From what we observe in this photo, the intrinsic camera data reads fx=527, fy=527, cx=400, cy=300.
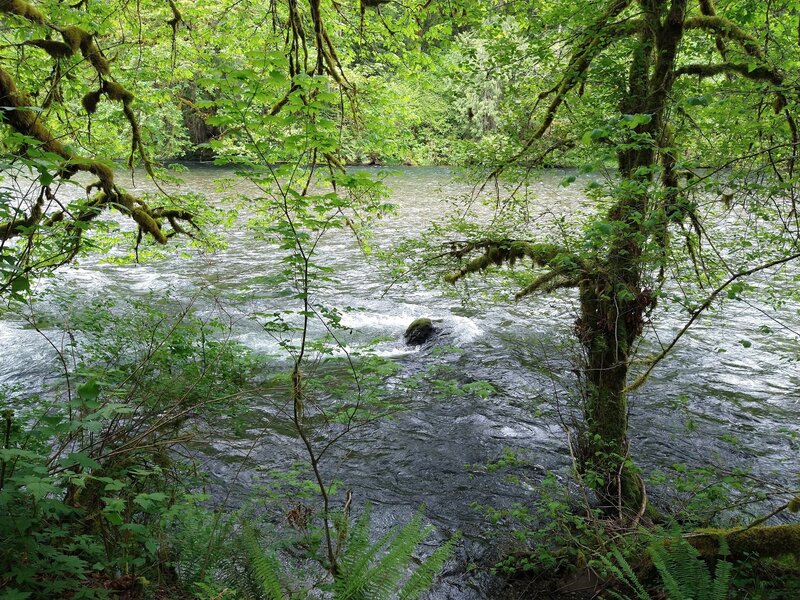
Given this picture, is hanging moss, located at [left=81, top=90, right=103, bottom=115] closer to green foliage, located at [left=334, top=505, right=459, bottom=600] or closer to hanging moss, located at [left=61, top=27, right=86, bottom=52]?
hanging moss, located at [left=61, top=27, right=86, bottom=52]

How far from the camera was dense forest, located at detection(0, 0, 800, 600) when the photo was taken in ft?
11.0

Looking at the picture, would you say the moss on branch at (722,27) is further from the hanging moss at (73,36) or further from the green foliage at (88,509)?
the hanging moss at (73,36)

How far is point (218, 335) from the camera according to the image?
363 inches

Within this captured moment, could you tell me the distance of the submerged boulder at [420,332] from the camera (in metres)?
10.2

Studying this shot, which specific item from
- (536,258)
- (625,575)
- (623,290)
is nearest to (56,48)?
(536,258)

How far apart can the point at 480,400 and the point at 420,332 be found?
2.55 meters

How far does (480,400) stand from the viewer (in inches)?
320

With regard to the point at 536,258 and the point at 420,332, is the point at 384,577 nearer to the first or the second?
the point at 536,258

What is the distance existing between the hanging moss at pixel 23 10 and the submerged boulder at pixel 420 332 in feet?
23.7

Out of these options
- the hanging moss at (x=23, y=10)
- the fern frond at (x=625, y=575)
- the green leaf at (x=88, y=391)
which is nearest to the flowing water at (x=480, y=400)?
the fern frond at (x=625, y=575)

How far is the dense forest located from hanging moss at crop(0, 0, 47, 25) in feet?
0.08

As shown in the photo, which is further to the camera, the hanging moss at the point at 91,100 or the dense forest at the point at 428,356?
the hanging moss at the point at 91,100

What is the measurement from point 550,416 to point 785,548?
401 centimetres

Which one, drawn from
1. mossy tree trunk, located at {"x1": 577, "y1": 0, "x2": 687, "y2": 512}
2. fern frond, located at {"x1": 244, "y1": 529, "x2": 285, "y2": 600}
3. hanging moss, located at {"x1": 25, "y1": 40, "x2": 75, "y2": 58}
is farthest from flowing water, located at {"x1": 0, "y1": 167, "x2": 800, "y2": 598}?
hanging moss, located at {"x1": 25, "y1": 40, "x2": 75, "y2": 58}
